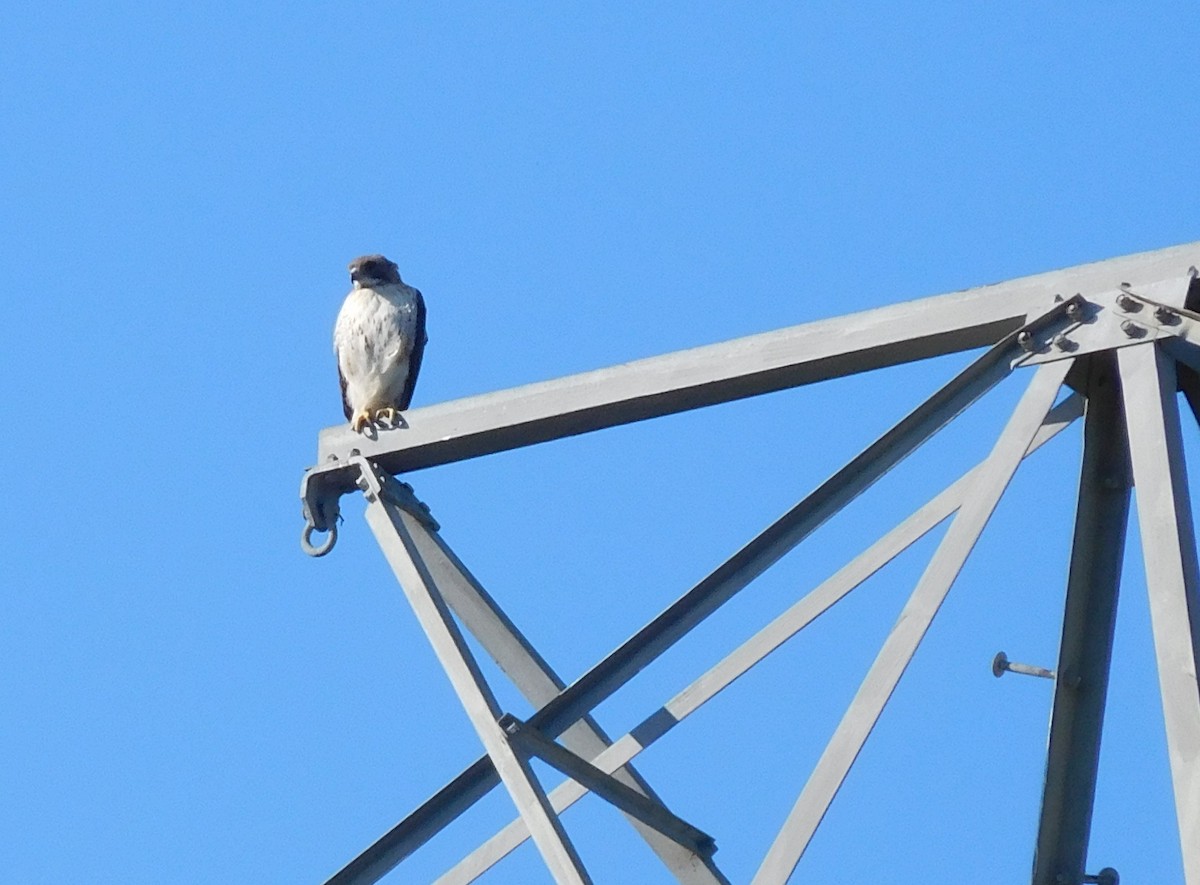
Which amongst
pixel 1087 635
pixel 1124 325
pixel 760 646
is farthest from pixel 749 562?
pixel 1124 325

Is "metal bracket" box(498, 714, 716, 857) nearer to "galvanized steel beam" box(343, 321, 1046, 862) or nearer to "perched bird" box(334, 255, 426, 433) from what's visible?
"galvanized steel beam" box(343, 321, 1046, 862)

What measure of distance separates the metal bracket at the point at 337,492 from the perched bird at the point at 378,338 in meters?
3.18

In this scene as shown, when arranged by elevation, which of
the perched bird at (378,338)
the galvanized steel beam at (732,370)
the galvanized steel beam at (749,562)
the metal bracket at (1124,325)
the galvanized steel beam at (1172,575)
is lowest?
the galvanized steel beam at (1172,575)

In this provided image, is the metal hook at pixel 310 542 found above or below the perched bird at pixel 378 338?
below

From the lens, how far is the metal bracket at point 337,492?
18.6 ft

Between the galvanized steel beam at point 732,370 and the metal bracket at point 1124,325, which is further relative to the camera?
the galvanized steel beam at point 732,370

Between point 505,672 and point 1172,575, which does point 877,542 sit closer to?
point 1172,575

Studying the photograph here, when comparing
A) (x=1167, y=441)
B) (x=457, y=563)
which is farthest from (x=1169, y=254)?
(x=457, y=563)

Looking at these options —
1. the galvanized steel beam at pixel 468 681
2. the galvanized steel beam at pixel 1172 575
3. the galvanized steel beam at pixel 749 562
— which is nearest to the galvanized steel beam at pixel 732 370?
the galvanized steel beam at pixel 749 562

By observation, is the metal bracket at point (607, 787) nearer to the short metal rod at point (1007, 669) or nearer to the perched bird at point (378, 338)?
the short metal rod at point (1007, 669)

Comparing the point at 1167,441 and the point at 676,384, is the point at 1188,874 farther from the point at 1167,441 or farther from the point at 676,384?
the point at 676,384

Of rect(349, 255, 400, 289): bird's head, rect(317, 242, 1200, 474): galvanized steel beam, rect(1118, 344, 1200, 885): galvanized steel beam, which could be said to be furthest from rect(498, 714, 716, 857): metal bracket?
rect(349, 255, 400, 289): bird's head

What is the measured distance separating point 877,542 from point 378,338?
15.6ft

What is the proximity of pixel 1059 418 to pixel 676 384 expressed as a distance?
35.9 inches
